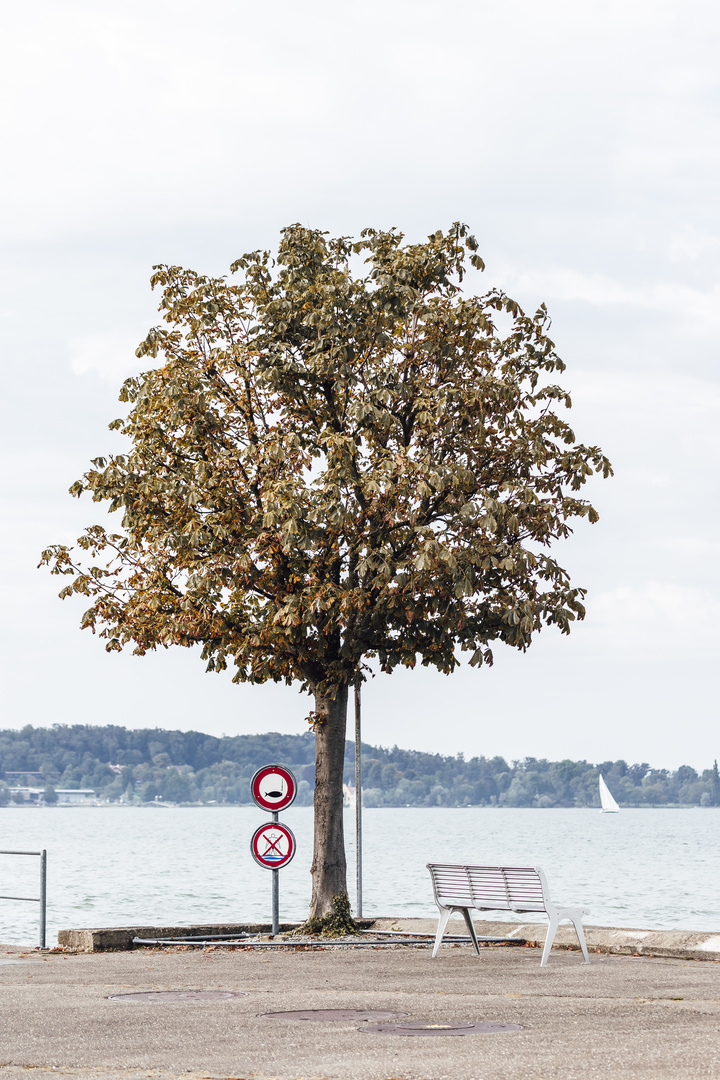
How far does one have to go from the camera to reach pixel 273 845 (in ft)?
56.0

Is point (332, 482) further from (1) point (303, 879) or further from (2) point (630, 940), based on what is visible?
(1) point (303, 879)

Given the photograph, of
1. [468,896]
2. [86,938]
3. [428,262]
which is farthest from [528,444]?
[86,938]

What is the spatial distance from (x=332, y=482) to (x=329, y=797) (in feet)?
13.2

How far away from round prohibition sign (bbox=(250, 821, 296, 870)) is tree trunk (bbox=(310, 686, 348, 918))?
47.9 inches

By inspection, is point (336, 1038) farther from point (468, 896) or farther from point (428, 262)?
point (428, 262)

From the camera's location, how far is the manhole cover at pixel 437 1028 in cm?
948

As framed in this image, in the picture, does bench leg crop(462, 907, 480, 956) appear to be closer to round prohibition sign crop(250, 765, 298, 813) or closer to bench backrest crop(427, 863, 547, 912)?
bench backrest crop(427, 863, 547, 912)

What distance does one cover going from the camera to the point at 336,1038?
9328 mm

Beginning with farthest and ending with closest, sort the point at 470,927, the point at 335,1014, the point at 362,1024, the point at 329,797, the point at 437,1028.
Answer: the point at 329,797 → the point at 470,927 → the point at 335,1014 → the point at 362,1024 → the point at 437,1028

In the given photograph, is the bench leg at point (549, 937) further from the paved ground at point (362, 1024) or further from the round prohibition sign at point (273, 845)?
the round prohibition sign at point (273, 845)

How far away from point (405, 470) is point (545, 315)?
130 inches

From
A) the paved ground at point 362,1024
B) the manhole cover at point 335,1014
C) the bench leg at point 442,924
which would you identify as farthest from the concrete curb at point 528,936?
the manhole cover at point 335,1014

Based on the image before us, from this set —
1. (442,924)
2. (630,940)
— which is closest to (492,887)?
(442,924)

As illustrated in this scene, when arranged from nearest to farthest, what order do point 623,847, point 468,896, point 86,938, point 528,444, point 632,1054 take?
point 632,1054 < point 468,896 < point 86,938 < point 528,444 < point 623,847
